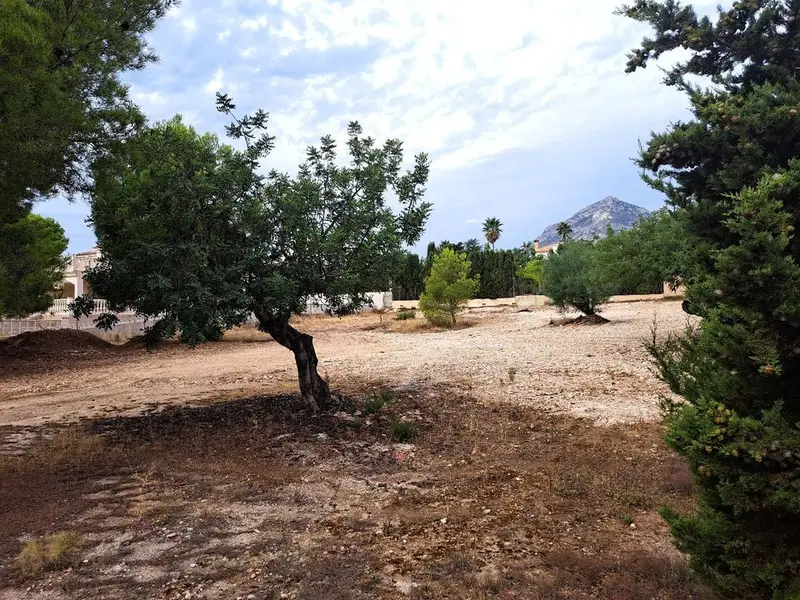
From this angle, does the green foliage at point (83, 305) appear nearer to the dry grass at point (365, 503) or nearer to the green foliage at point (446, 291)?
the dry grass at point (365, 503)

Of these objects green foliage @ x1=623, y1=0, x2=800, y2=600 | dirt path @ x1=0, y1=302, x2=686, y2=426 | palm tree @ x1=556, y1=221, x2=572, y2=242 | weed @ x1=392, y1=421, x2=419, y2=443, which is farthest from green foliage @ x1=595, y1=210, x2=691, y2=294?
palm tree @ x1=556, y1=221, x2=572, y2=242

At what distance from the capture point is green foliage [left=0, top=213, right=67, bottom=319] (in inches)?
327

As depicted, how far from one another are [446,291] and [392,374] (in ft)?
62.3

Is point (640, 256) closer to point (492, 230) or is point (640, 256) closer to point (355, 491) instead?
point (355, 491)

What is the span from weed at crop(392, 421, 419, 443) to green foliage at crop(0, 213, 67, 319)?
5.21 metres

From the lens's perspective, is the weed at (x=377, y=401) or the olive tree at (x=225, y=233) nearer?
the olive tree at (x=225, y=233)

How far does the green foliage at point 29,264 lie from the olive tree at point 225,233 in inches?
53.6

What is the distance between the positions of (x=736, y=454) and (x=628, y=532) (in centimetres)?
245

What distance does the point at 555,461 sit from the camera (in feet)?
22.5

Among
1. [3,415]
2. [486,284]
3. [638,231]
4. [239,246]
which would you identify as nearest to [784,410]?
[239,246]

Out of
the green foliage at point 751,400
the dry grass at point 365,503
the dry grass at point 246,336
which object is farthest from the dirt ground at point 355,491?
the dry grass at point 246,336

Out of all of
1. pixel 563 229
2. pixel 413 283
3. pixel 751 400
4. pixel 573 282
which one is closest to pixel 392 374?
pixel 751 400

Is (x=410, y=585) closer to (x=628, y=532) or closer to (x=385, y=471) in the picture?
(x=628, y=532)

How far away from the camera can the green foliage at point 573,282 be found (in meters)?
26.2
